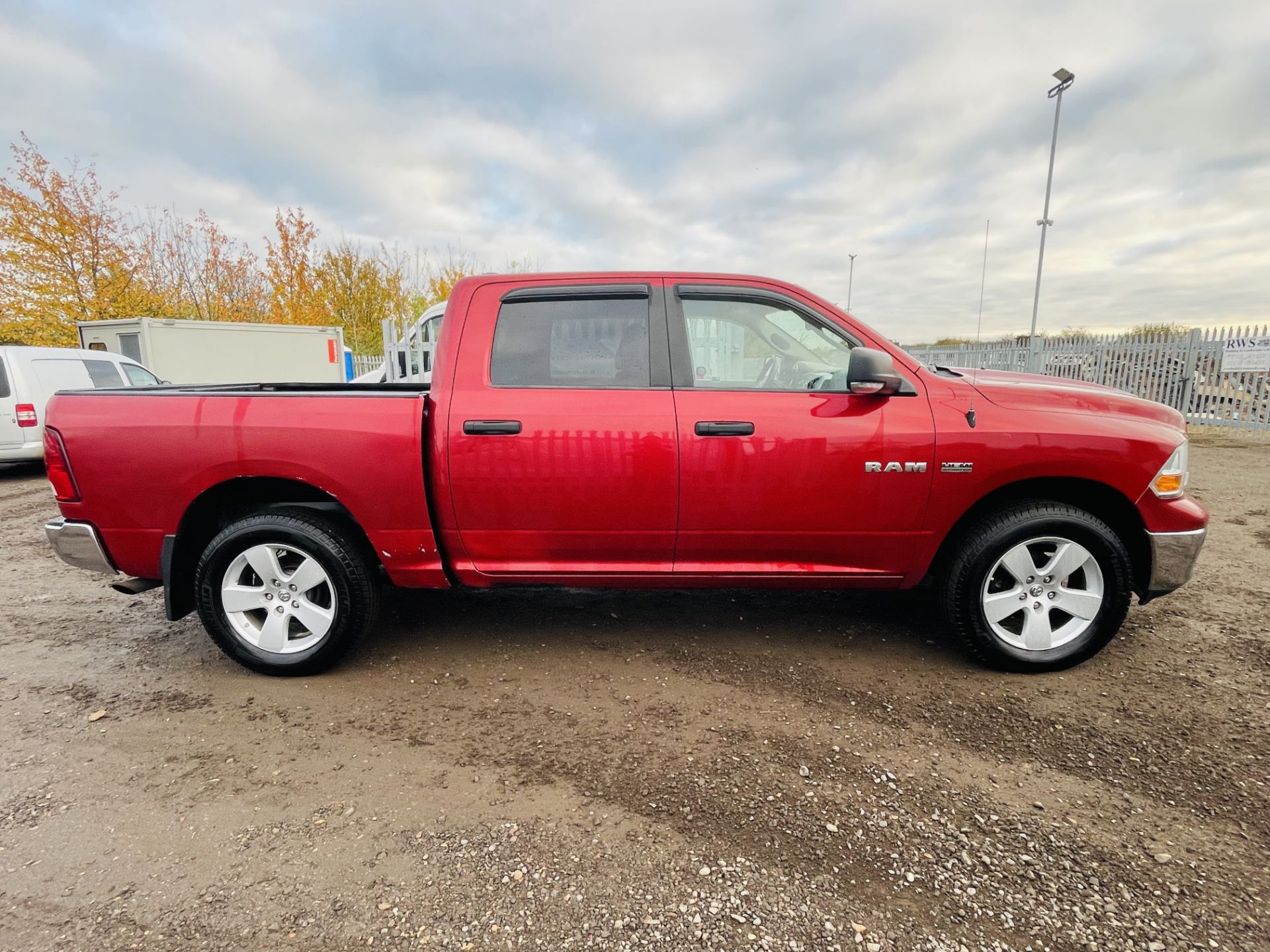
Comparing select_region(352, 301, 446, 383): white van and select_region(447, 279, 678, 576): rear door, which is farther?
select_region(352, 301, 446, 383): white van

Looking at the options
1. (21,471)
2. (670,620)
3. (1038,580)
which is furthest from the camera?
(21,471)

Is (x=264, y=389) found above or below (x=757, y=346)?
below

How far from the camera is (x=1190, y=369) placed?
40.4ft

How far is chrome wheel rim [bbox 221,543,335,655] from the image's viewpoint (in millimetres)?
2936

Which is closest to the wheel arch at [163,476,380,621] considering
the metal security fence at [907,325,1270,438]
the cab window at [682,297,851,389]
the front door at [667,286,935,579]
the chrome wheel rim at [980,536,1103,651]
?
the front door at [667,286,935,579]

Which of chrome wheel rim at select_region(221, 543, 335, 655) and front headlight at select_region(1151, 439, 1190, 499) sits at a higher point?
front headlight at select_region(1151, 439, 1190, 499)

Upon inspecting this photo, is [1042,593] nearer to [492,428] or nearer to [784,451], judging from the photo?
[784,451]

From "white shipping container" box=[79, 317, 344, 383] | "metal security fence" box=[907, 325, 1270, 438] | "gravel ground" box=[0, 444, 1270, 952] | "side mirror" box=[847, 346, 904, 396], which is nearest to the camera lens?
"gravel ground" box=[0, 444, 1270, 952]

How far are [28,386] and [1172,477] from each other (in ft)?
37.2

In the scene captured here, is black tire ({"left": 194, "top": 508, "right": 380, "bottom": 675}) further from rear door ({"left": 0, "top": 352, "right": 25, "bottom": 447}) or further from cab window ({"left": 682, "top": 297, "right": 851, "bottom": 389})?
rear door ({"left": 0, "top": 352, "right": 25, "bottom": 447})

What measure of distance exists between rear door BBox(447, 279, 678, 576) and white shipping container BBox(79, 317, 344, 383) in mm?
10236

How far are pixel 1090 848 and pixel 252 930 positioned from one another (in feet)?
8.02

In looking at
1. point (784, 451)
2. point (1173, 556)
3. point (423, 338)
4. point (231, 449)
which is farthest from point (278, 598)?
point (423, 338)

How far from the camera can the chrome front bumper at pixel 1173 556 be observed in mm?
2828
